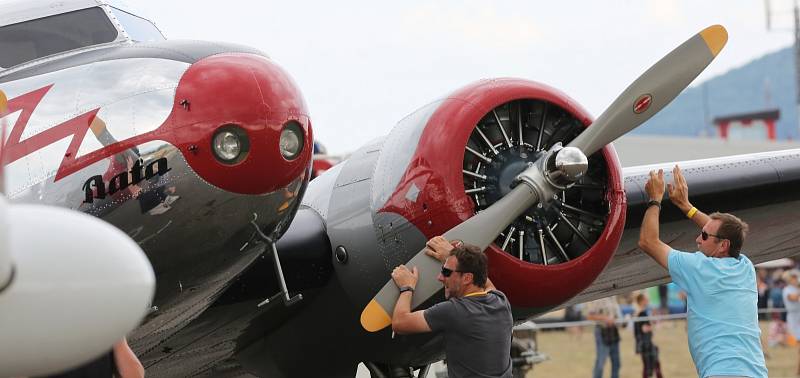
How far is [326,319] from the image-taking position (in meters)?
7.67

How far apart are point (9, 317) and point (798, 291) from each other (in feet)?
58.7

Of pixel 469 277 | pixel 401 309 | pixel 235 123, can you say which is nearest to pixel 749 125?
pixel 401 309

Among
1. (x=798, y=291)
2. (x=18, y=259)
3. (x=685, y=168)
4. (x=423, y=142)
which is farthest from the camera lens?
(x=798, y=291)

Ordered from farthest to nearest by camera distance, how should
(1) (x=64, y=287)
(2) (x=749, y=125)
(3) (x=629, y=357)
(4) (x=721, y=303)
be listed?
(2) (x=749, y=125)
(3) (x=629, y=357)
(4) (x=721, y=303)
(1) (x=64, y=287)

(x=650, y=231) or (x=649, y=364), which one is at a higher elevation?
(x=650, y=231)

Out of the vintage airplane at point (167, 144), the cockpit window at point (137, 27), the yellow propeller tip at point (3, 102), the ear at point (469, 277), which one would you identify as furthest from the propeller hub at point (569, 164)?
the yellow propeller tip at point (3, 102)

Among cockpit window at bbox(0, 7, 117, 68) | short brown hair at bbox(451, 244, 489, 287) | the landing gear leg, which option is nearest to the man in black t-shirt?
short brown hair at bbox(451, 244, 489, 287)

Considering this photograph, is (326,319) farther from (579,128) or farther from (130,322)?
(130,322)

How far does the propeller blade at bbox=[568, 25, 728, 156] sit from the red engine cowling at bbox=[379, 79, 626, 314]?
30 centimetres

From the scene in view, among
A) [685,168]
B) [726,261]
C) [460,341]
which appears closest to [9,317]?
[460,341]

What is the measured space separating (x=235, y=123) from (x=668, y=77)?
126 inches

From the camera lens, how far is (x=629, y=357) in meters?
23.9

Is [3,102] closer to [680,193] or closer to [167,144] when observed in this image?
[167,144]

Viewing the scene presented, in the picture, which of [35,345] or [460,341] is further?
[460,341]
